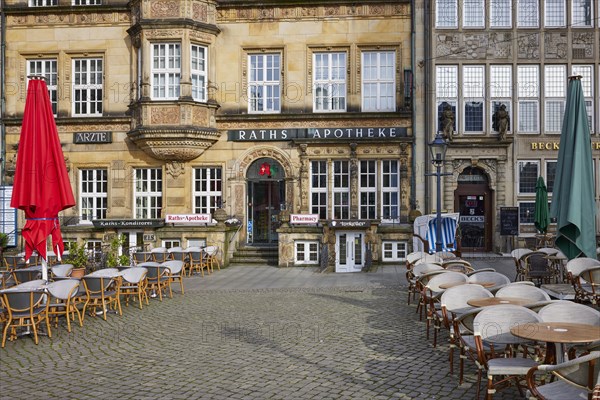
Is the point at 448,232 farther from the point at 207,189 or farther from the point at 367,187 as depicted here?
the point at 207,189

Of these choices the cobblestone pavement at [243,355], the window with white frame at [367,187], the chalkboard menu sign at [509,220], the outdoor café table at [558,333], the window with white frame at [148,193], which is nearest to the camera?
the outdoor café table at [558,333]

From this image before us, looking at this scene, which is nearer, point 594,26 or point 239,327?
point 239,327

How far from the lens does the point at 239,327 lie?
9.81 metres

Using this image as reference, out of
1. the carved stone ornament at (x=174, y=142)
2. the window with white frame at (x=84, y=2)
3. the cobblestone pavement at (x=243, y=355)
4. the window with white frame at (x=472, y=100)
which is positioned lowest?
the cobblestone pavement at (x=243, y=355)

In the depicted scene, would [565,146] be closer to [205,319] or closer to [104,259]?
[205,319]

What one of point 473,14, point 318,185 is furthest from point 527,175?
point 318,185

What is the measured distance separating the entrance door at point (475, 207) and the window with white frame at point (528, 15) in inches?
229

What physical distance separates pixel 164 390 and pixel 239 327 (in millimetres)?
3340

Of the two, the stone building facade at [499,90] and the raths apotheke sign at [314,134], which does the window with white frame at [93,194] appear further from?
the stone building facade at [499,90]

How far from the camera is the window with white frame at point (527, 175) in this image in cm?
2133

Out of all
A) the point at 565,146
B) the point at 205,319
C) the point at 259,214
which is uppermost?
the point at 565,146

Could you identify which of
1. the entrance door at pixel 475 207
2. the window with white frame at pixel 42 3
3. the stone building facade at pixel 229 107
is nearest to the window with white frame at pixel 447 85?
the stone building facade at pixel 229 107

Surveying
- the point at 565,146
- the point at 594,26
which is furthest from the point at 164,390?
the point at 594,26

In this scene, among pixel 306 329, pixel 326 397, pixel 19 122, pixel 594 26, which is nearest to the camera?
pixel 326 397
